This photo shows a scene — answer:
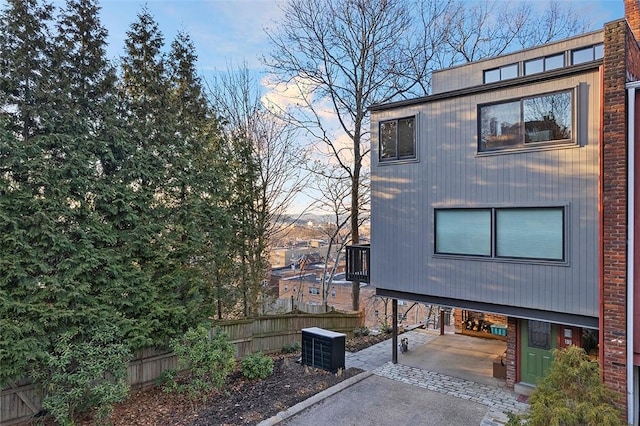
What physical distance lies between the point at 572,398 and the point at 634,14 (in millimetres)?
8467

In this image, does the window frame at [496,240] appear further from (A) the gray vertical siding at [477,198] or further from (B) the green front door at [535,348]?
(B) the green front door at [535,348]

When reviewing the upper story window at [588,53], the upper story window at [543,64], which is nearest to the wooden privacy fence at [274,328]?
the upper story window at [543,64]

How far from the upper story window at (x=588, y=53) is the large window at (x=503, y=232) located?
190 inches

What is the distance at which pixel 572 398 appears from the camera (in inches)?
185

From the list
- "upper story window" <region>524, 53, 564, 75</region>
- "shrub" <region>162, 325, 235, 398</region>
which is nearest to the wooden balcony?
"shrub" <region>162, 325, 235, 398</region>

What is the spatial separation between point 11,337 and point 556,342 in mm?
9844

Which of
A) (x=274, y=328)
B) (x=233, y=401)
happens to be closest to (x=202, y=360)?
(x=233, y=401)

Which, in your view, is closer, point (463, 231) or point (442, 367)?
point (463, 231)

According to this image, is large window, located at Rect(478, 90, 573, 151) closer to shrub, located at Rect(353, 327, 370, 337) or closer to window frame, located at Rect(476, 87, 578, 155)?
window frame, located at Rect(476, 87, 578, 155)

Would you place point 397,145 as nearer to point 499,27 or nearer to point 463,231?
point 463,231

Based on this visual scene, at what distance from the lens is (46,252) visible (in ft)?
20.6

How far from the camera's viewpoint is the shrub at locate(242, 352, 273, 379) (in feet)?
26.8

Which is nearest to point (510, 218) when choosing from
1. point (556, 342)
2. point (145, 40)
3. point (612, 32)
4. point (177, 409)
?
point (556, 342)

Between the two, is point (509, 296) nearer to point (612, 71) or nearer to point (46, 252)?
point (612, 71)
